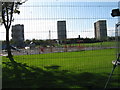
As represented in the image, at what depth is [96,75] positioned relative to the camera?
6355 millimetres

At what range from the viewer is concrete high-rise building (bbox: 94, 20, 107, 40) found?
18.6 feet

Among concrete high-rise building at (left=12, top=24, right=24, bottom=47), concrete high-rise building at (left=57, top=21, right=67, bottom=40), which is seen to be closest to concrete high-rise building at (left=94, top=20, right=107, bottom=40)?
concrete high-rise building at (left=57, top=21, right=67, bottom=40)

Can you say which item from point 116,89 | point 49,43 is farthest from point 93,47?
point 116,89

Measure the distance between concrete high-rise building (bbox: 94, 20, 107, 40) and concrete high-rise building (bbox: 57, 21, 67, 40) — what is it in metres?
1.09

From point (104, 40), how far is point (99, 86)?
1981 millimetres

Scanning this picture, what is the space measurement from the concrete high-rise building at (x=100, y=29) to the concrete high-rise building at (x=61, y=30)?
3.58 ft

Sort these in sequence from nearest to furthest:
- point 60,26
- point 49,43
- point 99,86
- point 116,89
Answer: point 116,89, point 99,86, point 60,26, point 49,43

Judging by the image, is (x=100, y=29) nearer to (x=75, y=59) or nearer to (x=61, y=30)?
(x=61, y=30)

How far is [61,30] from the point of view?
221 inches

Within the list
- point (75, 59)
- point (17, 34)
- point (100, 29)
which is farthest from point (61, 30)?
point (75, 59)

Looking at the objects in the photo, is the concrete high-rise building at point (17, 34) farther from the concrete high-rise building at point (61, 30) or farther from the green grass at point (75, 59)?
the concrete high-rise building at point (61, 30)

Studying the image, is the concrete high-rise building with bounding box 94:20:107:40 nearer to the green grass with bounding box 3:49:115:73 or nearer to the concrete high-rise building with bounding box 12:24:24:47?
the green grass with bounding box 3:49:115:73

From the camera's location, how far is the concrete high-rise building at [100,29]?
5680 millimetres

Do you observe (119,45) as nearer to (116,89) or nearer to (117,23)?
(117,23)
